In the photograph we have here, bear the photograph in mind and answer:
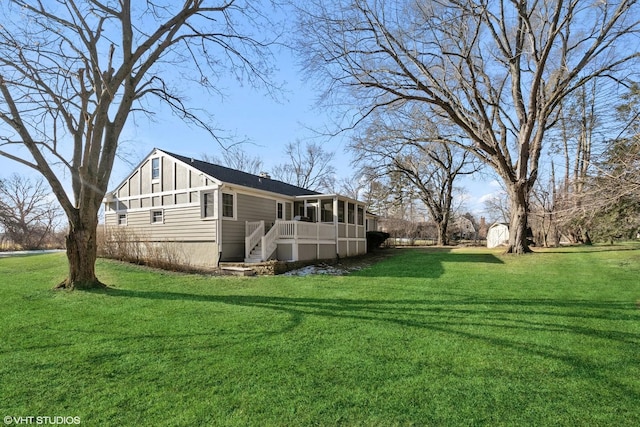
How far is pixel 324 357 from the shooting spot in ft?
13.1

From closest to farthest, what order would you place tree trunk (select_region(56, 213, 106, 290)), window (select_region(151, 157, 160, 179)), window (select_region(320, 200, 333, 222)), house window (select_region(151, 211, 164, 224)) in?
tree trunk (select_region(56, 213, 106, 290)), house window (select_region(151, 211, 164, 224)), window (select_region(151, 157, 160, 179)), window (select_region(320, 200, 333, 222))

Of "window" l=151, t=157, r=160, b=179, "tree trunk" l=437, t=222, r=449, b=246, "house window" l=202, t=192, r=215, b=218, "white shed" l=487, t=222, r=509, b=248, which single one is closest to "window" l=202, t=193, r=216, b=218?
"house window" l=202, t=192, r=215, b=218

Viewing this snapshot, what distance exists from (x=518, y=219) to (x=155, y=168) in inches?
642

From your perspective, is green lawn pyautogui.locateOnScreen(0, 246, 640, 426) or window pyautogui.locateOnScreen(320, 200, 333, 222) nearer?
green lawn pyautogui.locateOnScreen(0, 246, 640, 426)

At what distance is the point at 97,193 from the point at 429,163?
25458 millimetres

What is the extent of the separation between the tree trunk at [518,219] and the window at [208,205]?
12.8 m

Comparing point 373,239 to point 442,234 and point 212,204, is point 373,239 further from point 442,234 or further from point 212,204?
point 212,204

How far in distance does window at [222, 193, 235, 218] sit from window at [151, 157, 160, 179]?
159 inches

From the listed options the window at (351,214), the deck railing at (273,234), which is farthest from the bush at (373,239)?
the deck railing at (273,234)

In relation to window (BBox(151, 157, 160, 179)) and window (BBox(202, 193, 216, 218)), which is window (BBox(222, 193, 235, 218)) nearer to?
window (BBox(202, 193, 216, 218))

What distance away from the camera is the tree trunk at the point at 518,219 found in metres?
15.2

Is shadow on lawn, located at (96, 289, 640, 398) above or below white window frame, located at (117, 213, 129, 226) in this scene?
below

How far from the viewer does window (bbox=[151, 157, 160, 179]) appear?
50.0 ft

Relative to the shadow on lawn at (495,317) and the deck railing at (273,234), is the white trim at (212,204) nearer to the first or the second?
the deck railing at (273,234)
